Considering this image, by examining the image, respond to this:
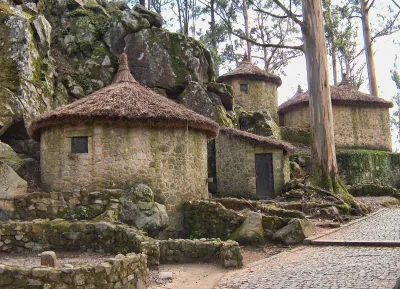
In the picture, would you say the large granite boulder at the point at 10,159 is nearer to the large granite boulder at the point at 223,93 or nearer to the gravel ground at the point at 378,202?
the large granite boulder at the point at 223,93

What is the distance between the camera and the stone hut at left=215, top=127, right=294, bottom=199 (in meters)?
18.3

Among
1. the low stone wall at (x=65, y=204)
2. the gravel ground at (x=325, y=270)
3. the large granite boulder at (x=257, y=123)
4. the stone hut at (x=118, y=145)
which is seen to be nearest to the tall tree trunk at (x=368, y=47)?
the large granite boulder at (x=257, y=123)

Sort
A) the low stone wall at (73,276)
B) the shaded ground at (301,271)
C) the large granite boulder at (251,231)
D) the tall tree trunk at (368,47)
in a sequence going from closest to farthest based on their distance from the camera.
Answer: the low stone wall at (73,276) < the shaded ground at (301,271) < the large granite boulder at (251,231) < the tall tree trunk at (368,47)

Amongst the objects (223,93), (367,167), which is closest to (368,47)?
(367,167)

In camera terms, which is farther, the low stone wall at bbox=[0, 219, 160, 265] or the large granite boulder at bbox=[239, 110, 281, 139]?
the large granite boulder at bbox=[239, 110, 281, 139]

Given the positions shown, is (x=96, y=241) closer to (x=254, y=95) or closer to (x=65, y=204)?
(x=65, y=204)

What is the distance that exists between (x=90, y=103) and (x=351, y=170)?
18815 millimetres

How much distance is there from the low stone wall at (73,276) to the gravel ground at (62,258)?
2098 mm

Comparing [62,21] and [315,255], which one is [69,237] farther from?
[62,21]

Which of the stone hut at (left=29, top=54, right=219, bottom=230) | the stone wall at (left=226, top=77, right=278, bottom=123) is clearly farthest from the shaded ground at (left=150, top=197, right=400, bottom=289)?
the stone wall at (left=226, top=77, right=278, bottom=123)

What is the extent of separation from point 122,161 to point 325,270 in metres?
6.99

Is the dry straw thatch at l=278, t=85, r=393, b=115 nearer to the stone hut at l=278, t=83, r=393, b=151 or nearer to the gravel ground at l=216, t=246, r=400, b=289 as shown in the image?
the stone hut at l=278, t=83, r=393, b=151

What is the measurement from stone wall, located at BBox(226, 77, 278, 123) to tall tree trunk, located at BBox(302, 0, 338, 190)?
44.5 ft

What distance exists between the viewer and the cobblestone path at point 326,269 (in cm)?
582
